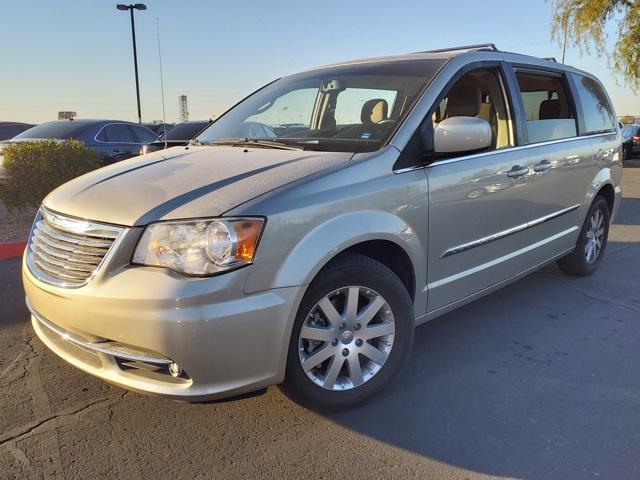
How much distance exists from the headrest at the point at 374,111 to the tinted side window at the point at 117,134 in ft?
22.7

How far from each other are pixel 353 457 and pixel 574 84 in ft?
12.3

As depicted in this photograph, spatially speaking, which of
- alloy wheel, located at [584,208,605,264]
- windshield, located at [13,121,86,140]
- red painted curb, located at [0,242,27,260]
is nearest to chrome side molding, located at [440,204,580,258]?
alloy wheel, located at [584,208,605,264]

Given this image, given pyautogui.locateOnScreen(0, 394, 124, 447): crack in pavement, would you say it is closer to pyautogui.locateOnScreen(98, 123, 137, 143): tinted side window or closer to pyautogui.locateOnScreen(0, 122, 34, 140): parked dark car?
pyautogui.locateOnScreen(98, 123, 137, 143): tinted side window

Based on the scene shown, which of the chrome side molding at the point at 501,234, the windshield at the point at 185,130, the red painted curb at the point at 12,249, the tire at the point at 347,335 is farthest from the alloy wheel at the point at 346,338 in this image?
the windshield at the point at 185,130

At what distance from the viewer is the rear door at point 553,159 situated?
3.86m

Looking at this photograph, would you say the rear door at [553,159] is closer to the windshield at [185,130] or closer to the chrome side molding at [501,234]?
the chrome side molding at [501,234]

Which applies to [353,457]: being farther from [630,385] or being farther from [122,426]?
[630,385]

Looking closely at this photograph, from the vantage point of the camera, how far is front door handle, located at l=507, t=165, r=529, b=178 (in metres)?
3.53

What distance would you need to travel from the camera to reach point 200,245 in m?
2.24

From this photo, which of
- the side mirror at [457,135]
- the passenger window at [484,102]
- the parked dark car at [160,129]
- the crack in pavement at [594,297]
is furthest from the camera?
the parked dark car at [160,129]

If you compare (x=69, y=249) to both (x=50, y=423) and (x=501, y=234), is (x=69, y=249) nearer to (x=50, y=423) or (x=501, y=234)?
(x=50, y=423)

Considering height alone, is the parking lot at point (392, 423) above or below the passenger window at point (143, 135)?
below

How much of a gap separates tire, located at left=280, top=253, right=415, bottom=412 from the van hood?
51 centimetres

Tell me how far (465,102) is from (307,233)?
212cm
